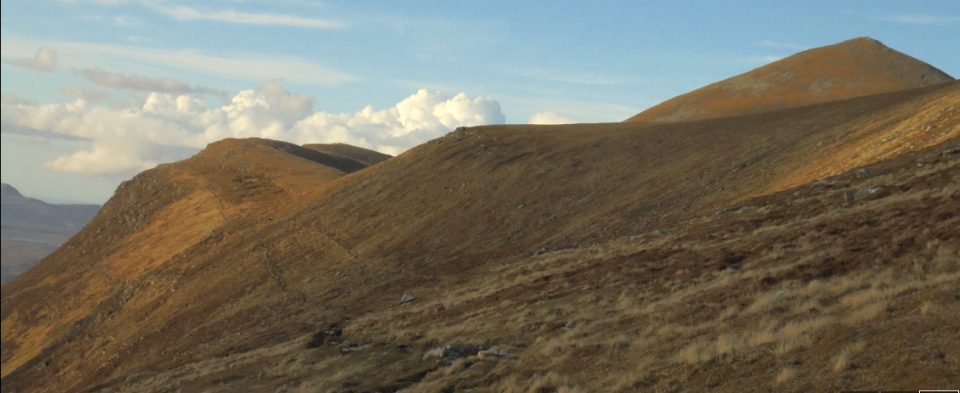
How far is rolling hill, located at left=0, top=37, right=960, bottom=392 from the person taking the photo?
15.0 m

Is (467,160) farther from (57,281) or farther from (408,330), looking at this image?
(57,281)

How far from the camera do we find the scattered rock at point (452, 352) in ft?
67.4

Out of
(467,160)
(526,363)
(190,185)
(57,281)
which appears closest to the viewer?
(526,363)

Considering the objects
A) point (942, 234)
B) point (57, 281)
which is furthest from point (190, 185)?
point (942, 234)

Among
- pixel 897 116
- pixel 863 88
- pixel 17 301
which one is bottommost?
pixel 17 301

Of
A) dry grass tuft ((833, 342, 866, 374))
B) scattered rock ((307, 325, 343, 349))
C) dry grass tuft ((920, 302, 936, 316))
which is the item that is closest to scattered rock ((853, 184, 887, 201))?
dry grass tuft ((920, 302, 936, 316))

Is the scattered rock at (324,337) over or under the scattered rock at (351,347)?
under

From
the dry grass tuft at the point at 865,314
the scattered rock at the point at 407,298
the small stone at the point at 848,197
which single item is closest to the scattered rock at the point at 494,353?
the dry grass tuft at the point at 865,314

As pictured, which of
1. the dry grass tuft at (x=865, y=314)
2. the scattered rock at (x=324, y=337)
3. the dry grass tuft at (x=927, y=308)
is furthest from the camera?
the scattered rock at (x=324, y=337)

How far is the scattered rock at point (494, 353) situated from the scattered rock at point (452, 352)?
753 millimetres

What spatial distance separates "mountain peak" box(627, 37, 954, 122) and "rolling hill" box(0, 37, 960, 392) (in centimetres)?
355

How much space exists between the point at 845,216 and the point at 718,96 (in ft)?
212

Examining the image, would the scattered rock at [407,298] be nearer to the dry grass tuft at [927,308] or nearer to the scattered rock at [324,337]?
the scattered rock at [324,337]

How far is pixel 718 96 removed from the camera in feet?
284
